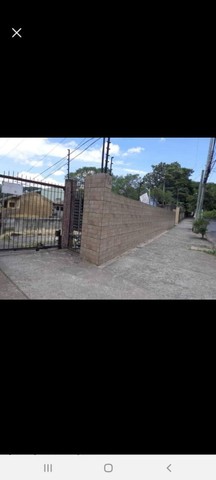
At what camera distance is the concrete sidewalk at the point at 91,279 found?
2676mm

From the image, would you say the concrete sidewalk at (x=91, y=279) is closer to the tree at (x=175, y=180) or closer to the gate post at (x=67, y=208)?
the gate post at (x=67, y=208)

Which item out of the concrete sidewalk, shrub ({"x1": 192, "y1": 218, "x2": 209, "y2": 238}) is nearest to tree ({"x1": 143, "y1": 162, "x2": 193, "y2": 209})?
shrub ({"x1": 192, "y1": 218, "x2": 209, "y2": 238})

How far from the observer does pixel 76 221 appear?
16.4 feet

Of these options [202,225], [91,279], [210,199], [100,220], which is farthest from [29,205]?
[210,199]

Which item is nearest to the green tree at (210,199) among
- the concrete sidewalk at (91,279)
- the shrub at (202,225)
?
the shrub at (202,225)

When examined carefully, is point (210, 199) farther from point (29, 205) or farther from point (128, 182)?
point (128, 182)

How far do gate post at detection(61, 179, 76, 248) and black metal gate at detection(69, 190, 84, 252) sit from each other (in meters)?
0.06

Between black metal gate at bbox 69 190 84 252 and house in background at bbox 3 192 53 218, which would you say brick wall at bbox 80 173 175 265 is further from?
house in background at bbox 3 192 53 218

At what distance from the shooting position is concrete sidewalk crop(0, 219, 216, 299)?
2.68 m

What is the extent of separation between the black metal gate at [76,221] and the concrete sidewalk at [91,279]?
380 millimetres

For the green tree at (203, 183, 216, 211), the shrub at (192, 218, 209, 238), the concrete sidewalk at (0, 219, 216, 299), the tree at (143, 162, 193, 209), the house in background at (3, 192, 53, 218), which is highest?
the tree at (143, 162, 193, 209)

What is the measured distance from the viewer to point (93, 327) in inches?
43.1
